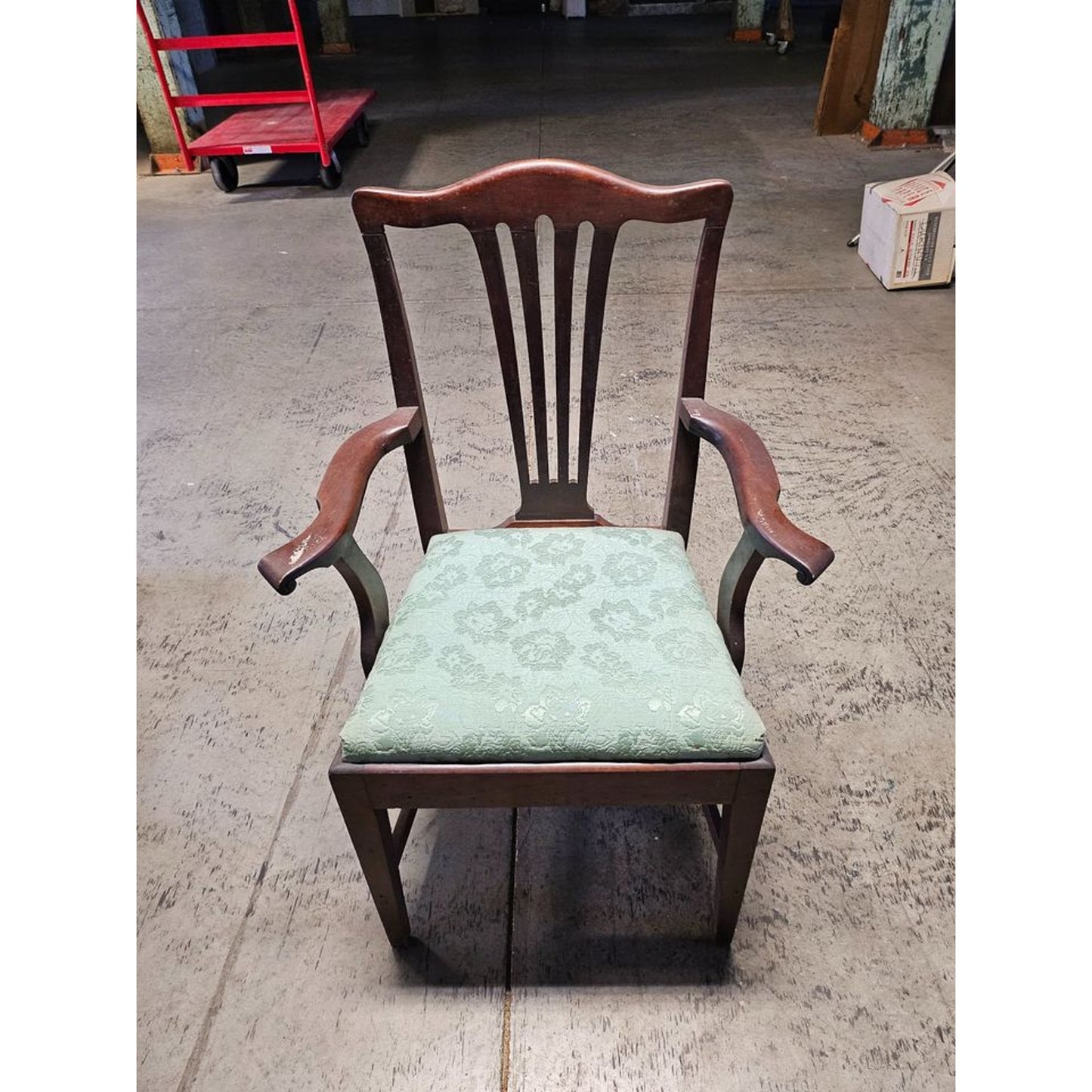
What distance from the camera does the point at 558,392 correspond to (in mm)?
1268

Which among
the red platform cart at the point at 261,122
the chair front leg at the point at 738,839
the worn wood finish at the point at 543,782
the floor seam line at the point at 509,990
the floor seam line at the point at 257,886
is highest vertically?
the red platform cart at the point at 261,122

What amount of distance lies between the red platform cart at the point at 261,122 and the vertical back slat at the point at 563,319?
A: 3.44 meters

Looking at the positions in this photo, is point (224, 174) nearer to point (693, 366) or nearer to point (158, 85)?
point (158, 85)

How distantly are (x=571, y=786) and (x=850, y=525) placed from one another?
1.30 m

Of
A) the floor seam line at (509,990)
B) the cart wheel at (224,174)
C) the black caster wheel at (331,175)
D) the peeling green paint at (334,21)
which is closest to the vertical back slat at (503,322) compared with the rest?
the floor seam line at (509,990)

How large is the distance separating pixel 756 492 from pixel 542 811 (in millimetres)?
711

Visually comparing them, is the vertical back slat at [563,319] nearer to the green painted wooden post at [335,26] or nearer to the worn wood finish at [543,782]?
the worn wood finish at [543,782]

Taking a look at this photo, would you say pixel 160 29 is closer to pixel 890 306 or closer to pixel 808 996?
pixel 890 306

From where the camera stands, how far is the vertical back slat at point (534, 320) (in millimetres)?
1111

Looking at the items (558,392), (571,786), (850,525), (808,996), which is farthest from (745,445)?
(850,525)

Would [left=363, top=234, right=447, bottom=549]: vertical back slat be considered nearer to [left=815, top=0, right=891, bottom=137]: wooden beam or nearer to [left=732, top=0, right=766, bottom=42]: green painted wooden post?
[left=815, top=0, right=891, bottom=137]: wooden beam

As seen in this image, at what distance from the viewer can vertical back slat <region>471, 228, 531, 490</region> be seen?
1.10 metres

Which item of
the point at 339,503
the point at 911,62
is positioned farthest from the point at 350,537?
the point at 911,62

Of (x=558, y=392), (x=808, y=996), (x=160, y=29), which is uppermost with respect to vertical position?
(x=160, y=29)
